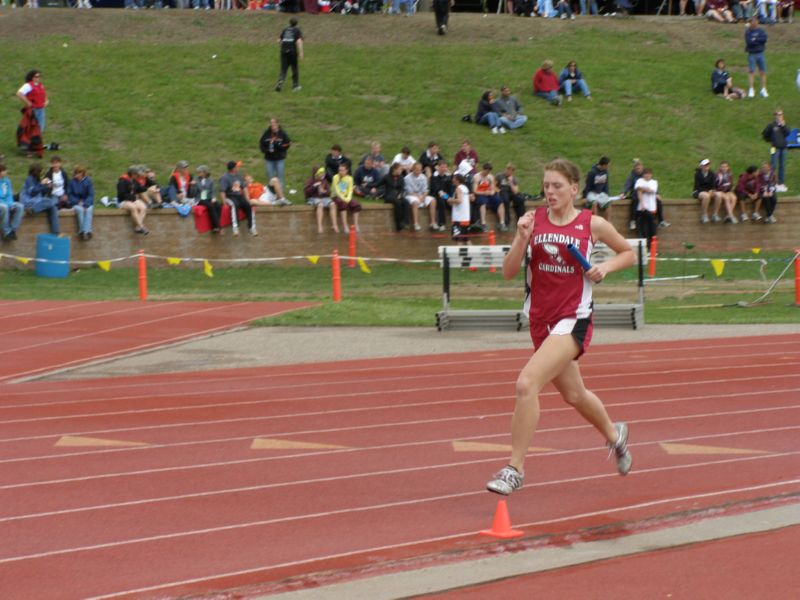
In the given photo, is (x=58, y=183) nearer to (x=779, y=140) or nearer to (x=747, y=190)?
(x=747, y=190)

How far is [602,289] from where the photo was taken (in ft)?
73.4

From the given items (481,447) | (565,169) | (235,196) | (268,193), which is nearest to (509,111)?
(268,193)

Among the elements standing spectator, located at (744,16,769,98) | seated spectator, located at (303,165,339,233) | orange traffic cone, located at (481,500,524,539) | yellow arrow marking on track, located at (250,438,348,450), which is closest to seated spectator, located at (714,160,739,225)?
standing spectator, located at (744,16,769,98)

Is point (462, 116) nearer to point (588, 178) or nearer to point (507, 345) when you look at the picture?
point (588, 178)

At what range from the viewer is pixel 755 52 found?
119 ft

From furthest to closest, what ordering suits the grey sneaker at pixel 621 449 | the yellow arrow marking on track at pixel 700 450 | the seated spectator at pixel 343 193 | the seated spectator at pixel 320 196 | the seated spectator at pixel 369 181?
1. the seated spectator at pixel 369 181
2. the seated spectator at pixel 320 196
3. the seated spectator at pixel 343 193
4. the yellow arrow marking on track at pixel 700 450
5. the grey sneaker at pixel 621 449

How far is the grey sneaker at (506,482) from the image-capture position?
7.37 m

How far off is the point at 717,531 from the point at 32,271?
19.9m

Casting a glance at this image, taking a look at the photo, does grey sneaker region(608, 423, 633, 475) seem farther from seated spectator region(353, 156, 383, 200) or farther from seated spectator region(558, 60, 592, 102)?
seated spectator region(558, 60, 592, 102)

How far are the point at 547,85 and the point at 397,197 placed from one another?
974 centimetres

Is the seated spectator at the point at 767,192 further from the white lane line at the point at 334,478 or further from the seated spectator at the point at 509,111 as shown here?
→ the white lane line at the point at 334,478

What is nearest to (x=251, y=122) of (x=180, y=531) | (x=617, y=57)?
(x=617, y=57)

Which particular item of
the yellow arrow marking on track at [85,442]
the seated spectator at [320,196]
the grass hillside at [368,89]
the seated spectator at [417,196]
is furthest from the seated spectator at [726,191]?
the yellow arrow marking on track at [85,442]

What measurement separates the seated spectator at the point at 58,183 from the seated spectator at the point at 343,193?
504cm
